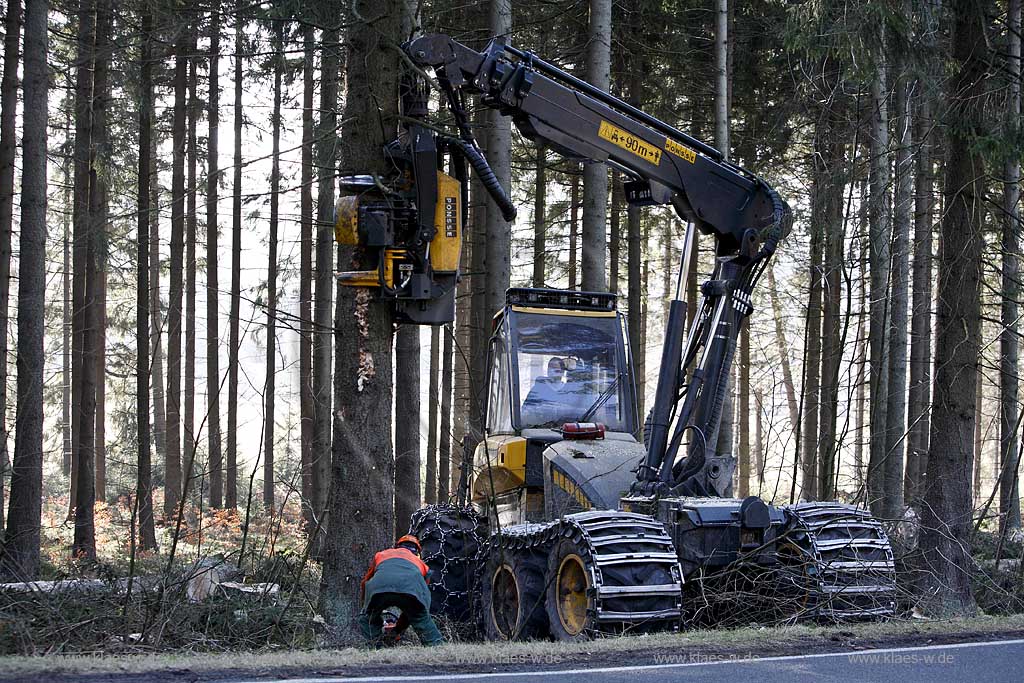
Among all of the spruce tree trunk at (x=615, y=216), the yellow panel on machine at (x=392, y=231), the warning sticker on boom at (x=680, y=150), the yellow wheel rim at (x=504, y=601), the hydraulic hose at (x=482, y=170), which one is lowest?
the yellow wheel rim at (x=504, y=601)

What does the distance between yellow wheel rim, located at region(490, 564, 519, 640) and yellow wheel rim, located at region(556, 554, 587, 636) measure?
0.86 metres

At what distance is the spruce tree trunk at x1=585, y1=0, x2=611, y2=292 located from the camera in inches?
623

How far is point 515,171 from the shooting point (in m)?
24.6

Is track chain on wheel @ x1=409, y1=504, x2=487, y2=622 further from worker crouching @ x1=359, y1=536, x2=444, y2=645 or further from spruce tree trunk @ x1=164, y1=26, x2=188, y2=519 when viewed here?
spruce tree trunk @ x1=164, y1=26, x2=188, y2=519

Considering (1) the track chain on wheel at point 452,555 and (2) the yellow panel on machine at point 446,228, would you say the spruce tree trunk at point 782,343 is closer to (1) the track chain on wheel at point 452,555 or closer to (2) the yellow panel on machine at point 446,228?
(1) the track chain on wheel at point 452,555

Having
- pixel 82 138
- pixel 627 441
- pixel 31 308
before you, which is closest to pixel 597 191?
pixel 627 441

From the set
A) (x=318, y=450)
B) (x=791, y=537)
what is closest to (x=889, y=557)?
(x=791, y=537)

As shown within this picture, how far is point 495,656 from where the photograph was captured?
293 inches

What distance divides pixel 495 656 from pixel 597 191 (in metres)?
9.89

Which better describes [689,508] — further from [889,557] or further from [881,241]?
[881,241]

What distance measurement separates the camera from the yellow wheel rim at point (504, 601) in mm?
Result: 10070

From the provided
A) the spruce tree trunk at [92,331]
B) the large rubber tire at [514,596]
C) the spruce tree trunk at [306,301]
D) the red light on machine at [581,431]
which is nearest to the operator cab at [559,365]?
the red light on machine at [581,431]

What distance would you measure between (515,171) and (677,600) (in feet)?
56.7

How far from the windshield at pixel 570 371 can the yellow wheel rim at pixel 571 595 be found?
8.68 feet
